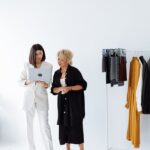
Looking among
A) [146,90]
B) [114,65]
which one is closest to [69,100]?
[114,65]

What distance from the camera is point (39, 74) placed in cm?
386

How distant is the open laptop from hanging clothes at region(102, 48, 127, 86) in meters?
0.74

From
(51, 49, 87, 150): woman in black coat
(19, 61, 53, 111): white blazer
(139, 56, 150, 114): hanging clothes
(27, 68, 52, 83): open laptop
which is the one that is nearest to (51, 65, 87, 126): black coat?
(51, 49, 87, 150): woman in black coat

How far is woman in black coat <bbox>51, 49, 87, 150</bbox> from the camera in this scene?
147 inches

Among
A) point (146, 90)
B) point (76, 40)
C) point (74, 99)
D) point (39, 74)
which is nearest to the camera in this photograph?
point (146, 90)

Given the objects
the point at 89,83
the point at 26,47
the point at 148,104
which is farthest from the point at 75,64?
the point at 148,104

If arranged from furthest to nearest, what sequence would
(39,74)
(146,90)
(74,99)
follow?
1. (39,74)
2. (74,99)
3. (146,90)

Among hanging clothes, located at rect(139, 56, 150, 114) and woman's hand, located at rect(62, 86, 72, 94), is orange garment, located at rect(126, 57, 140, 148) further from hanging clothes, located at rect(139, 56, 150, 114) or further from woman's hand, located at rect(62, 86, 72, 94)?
woman's hand, located at rect(62, 86, 72, 94)

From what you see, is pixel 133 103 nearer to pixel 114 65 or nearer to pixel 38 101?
pixel 114 65

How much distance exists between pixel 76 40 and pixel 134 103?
Result: 1328mm

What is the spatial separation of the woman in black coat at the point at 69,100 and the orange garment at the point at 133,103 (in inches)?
23.7

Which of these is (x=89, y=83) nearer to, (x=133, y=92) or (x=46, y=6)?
(x=133, y=92)

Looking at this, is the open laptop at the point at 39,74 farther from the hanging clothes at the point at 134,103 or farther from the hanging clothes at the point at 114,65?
the hanging clothes at the point at 134,103

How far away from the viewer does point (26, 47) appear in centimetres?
483
